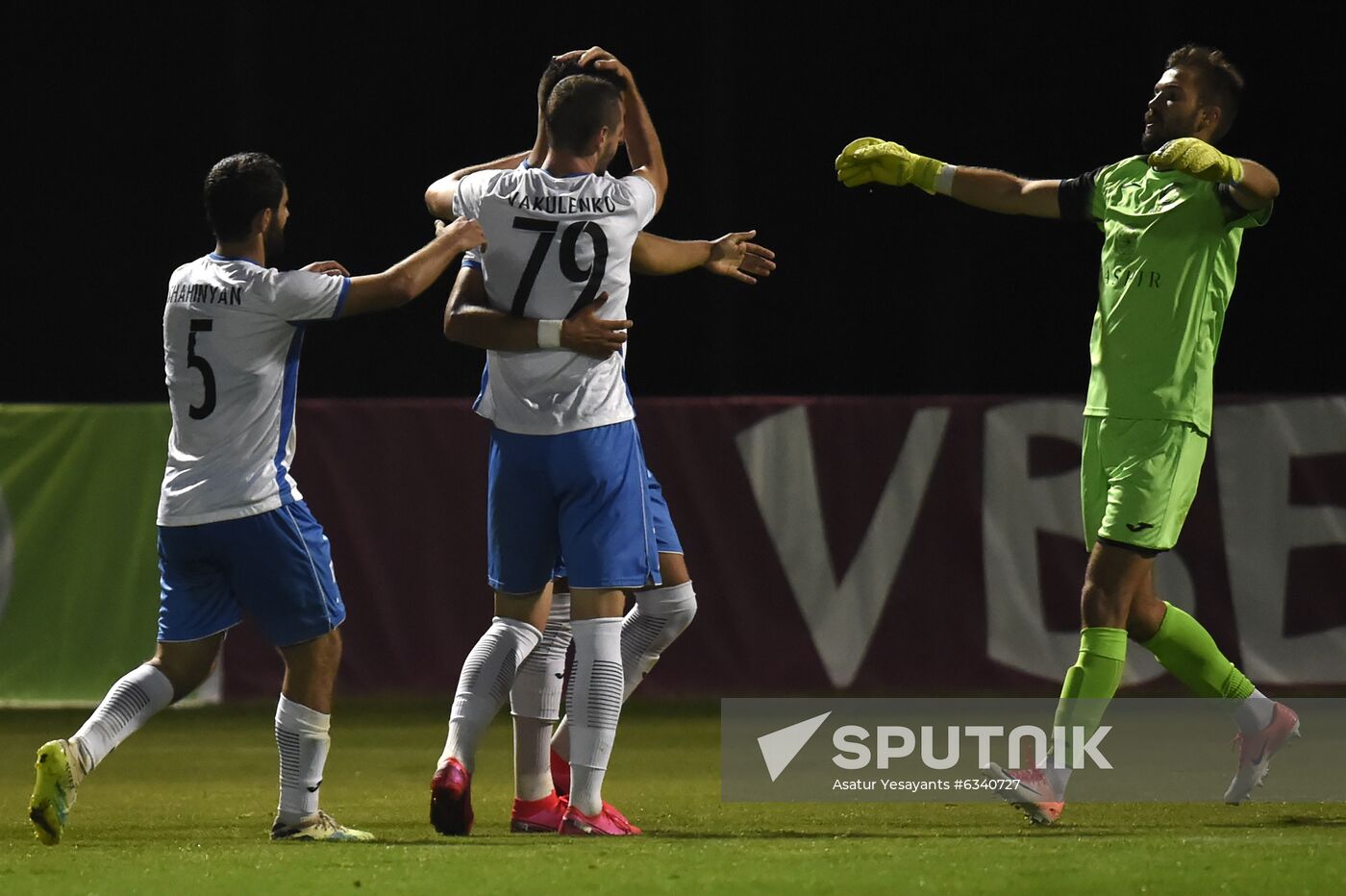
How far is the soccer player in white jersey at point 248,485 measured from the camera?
16.8ft

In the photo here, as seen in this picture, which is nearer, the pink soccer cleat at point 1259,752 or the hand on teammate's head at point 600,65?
the hand on teammate's head at point 600,65

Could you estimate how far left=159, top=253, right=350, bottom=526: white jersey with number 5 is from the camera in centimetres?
512

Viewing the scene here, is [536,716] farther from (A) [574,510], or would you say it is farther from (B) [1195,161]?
(B) [1195,161]

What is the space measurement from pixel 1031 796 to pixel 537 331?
5.85 feet

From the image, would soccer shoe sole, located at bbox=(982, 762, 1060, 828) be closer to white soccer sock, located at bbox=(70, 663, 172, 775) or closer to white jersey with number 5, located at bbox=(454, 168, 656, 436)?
white jersey with number 5, located at bbox=(454, 168, 656, 436)

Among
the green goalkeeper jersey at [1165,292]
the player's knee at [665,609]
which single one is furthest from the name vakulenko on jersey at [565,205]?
the green goalkeeper jersey at [1165,292]

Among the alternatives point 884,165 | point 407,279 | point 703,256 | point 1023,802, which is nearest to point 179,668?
point 407,279

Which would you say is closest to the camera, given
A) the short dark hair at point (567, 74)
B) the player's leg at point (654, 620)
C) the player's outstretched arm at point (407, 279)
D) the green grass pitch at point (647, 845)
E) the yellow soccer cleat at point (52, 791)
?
the green grass pitch at point (647, 845)

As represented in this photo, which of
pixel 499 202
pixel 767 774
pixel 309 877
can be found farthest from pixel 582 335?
pixel 767 774

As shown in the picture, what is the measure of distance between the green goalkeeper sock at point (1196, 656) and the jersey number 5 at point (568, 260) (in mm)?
1958

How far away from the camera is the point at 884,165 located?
19.5 feet

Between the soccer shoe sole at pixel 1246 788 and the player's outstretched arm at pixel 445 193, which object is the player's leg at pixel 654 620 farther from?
the soccer shoe sole at pixel 1246 788

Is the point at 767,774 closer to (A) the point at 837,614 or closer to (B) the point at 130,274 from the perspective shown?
(A) the point at 837,614

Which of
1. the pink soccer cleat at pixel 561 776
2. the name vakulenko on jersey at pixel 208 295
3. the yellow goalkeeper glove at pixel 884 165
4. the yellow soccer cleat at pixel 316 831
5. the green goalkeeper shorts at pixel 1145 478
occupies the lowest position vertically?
the pink soccer cleat at pixel 561 776
